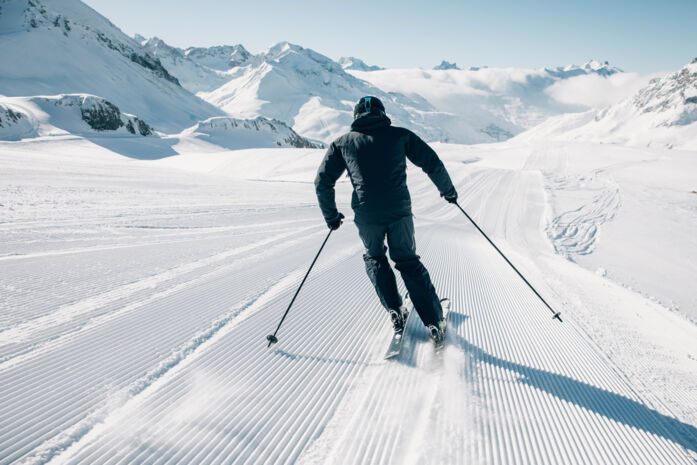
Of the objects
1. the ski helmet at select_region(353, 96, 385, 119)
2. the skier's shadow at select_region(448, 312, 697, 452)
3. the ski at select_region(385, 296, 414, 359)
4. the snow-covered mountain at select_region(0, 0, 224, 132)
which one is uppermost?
the snow-covered mountain at select_region(0, 0, 224, 132)

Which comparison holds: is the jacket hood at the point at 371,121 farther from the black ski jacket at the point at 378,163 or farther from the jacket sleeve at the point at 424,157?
the jacket sleeve at the point at 424,157

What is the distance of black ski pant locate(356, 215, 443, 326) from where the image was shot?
9.12 ft

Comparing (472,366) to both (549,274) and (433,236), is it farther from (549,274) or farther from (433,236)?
(433,236)

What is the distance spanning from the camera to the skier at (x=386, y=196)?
2.77 m

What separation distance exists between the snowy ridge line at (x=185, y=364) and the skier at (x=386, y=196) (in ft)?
3.55

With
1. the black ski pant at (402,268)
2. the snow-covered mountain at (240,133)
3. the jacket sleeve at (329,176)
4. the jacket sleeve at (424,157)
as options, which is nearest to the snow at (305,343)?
the black ski pant at (402,268)

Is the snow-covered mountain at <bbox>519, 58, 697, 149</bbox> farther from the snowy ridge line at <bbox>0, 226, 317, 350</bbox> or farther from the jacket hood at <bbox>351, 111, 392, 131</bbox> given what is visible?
the snowy ridge line at <bbox>0, 226, 317, 350</bbox>

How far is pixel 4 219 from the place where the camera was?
511cm

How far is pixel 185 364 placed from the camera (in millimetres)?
2305

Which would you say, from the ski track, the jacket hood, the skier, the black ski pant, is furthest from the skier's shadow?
the jacket hood

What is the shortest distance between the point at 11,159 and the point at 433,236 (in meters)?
13.9

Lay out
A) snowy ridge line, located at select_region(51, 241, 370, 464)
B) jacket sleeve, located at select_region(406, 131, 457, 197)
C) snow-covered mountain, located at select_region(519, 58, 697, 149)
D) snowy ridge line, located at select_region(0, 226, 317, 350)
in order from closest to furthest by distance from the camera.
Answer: snowy ridge line, located at select_region(51, 241, 370, 464) → snowy ridge line, located at select_region(0, 226, 317, 350) → jacket sleeve, located at select_region(406, 131, 457, 197) → snow-covered mountain, located at select_region(519, 58, 697, 149)

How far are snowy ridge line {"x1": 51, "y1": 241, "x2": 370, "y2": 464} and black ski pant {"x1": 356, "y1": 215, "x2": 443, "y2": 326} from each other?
1016mm

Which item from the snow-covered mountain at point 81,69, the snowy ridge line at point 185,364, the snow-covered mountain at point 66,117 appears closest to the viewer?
the snowy ridge line at point 185,364
